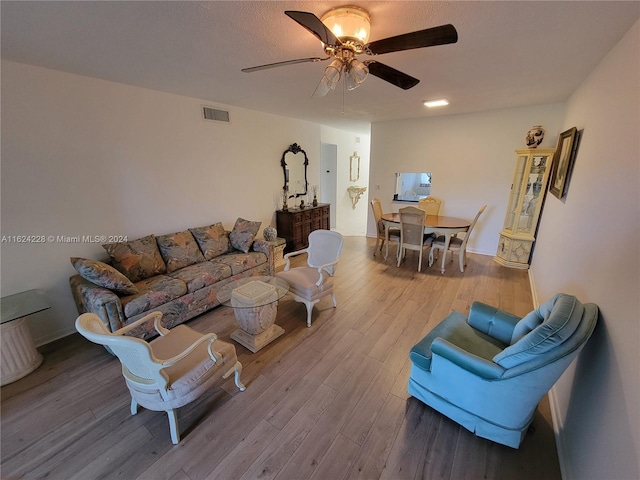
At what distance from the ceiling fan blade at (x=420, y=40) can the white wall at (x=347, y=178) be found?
457 centimetres

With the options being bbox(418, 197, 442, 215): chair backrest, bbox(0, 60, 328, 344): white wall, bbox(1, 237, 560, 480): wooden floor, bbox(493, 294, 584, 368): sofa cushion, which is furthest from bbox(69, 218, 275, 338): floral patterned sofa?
bbox(418, 197, 442, 215): chair backrest

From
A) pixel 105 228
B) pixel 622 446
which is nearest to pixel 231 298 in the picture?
pixel 105 228

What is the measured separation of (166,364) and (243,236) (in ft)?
7.79

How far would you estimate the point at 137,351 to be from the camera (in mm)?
1352

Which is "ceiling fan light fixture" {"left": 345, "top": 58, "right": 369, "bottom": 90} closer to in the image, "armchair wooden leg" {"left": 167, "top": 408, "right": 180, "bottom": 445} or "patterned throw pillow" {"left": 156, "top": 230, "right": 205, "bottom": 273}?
"armchair wooden leg" {"left": 167, "top": 408, "right": 180, "bottom": 445}

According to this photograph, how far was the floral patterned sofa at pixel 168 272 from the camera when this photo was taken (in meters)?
2.27

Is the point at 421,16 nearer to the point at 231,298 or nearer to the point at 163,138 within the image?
the point at 231,298

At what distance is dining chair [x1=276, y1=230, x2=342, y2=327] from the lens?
107 inches

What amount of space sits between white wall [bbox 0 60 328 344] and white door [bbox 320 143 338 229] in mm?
3022

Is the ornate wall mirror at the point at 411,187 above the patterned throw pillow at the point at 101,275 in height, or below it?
above

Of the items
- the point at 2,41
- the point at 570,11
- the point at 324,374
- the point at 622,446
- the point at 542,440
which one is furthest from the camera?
the point at 324,374

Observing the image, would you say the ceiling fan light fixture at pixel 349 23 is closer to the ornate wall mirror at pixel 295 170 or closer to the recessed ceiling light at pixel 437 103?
the recessed ceiling light at pixel 437 103

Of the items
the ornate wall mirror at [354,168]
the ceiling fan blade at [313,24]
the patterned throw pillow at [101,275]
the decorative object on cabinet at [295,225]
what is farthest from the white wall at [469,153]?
the patterned throw pillow at [101,275]

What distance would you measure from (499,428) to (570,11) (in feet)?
8.06
